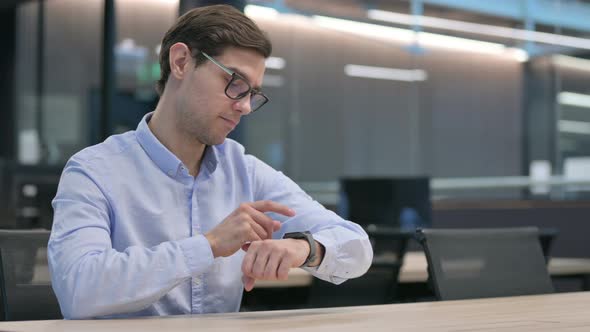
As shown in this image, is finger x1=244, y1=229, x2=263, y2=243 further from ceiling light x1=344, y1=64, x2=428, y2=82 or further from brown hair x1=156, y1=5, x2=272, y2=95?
ceiling light x1=344, y1=64, x2=428, y2=82

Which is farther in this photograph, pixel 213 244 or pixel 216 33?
pixel 216 33

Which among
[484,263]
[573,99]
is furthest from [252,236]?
[573,99]

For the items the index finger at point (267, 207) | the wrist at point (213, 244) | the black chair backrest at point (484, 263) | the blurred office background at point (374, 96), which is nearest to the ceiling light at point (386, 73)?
the blurred office background at point (374, 96)

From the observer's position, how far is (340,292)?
3.96 meters

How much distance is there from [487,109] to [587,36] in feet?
4.16

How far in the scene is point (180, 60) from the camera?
6.91 ft

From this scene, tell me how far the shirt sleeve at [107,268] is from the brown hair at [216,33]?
49 centimetres

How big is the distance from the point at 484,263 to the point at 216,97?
0.94 meters

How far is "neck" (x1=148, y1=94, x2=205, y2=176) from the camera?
2125mm

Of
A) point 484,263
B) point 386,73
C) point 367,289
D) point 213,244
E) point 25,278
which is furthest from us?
point 386,73

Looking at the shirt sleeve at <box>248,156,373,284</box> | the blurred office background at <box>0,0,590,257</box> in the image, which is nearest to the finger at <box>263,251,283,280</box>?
the shirt sleeve at <box>248,156,373,284</box>

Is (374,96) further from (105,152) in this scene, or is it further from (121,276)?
(121,276)

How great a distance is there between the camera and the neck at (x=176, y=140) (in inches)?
83.7

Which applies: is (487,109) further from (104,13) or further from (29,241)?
(29,241)
